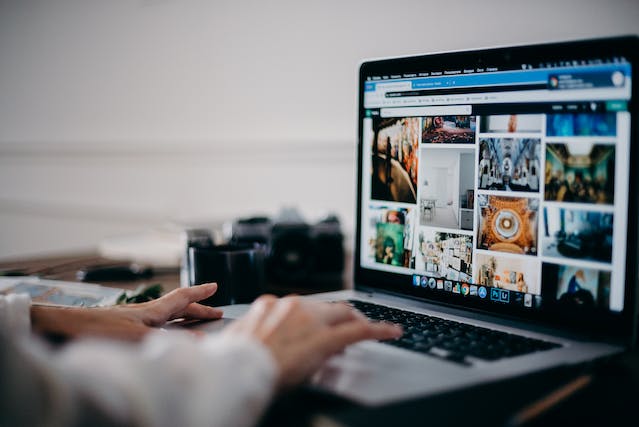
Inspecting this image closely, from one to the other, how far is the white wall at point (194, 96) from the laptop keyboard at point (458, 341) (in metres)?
0.80

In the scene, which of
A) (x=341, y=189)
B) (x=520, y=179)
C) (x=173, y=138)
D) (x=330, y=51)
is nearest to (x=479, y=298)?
(x=520, y=179)

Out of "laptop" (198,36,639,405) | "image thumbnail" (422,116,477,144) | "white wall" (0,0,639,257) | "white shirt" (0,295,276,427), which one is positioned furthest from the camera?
"white wall" (0,0,639,257)

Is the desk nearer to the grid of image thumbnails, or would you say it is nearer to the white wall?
the grid of image thumbnails

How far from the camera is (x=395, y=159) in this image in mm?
880

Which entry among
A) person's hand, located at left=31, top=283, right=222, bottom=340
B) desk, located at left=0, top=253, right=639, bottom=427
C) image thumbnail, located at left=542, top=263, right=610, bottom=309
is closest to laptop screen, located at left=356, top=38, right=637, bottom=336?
image thumbnail, located at left=542, top=263, right=610, bottom=309

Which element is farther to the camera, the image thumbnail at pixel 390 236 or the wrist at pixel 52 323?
the image thumbnail at pixel 390 236

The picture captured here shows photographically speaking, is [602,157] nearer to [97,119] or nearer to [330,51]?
[330,51]

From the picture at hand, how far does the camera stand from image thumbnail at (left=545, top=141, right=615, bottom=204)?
649 mm

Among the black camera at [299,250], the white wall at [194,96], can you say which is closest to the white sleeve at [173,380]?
the black camera at [299,250]

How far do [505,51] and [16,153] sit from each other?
108 inches

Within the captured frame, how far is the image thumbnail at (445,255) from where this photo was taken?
31.1 inches

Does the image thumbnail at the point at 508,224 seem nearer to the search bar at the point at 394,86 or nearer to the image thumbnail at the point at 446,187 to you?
the image thumbnail at the point at 446,187

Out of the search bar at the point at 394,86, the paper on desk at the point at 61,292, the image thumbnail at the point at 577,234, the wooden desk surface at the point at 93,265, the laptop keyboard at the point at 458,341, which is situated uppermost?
the search bar at the point at 394,86

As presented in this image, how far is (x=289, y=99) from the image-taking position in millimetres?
1891
